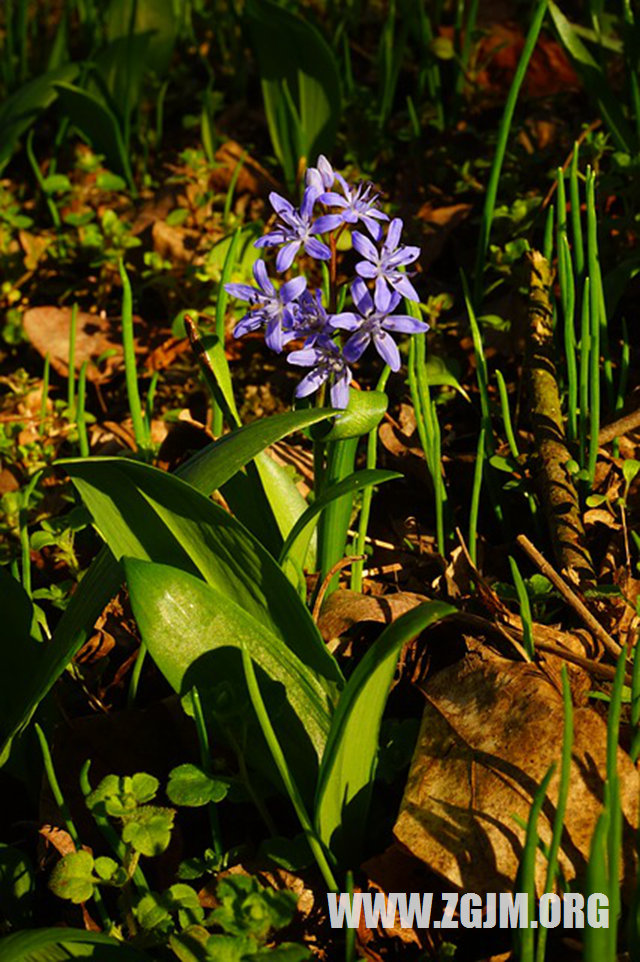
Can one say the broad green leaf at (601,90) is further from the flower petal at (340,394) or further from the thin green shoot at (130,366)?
the flower petal at (340,394)

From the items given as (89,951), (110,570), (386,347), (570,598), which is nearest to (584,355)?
(570,598)

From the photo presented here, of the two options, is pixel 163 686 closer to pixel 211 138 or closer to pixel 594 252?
pixel 594 252

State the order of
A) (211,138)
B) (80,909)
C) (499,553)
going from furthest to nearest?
Answer: (211,138), (499,553), (80,909)

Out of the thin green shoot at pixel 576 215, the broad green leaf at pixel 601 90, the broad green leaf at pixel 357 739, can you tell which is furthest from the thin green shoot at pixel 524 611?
the broad green leaf at pixel 601 90

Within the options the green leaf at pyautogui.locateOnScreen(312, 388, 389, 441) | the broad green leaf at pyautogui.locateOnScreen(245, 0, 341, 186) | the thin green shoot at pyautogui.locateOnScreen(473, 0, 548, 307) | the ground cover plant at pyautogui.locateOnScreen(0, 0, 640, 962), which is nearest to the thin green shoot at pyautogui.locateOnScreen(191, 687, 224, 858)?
the ground cover plant at pyautogui.locateOnScreen(0, 0, 640, 962)

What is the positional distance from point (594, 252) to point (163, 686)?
3.42 ft

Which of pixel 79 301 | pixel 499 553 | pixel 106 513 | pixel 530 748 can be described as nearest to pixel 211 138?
pixel 79 301

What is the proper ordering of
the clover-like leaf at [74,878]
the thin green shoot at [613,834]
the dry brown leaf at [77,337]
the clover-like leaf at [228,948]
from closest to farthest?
the thin green shoot at [613,834] → the clover-like leaf at [228,948] → the clover-like leaf at [74,878] → the dry brown leaf at [77,337]

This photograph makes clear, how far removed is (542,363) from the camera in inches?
77.1

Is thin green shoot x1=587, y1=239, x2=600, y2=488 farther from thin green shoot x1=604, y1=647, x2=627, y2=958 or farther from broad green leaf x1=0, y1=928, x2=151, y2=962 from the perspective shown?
broad green leaf x1=0, y1=928, x2=151, y2=962

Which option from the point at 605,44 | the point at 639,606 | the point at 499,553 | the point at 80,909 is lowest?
the point at 80,909

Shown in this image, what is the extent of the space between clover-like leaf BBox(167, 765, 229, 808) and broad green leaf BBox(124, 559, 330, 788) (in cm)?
8

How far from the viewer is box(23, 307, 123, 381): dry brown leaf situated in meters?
2.54

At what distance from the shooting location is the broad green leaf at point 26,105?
2713 mm
